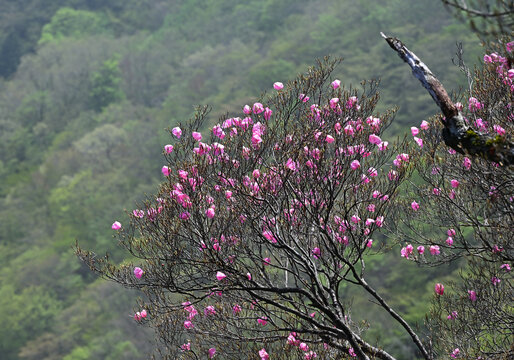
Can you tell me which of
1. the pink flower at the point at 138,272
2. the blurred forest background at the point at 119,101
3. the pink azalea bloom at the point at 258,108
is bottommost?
the pink flower at the point at 138,272

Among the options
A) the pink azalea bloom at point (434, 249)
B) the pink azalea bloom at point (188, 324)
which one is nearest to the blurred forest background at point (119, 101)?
the pink azalea bloom at point (434, 249)

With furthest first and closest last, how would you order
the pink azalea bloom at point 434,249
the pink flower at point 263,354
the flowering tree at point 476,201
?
the pink azalea bloom at point 434,249
the pink flower at point 263,354
the flowering tree at point 476,201

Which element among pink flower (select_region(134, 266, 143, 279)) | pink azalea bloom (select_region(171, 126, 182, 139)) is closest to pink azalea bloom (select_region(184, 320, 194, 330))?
pink flower (select_region(134, 266, 143, 279))

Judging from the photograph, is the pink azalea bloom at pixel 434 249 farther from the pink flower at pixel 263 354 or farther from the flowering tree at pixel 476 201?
the pink flower at pixel 263 354

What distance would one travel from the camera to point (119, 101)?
56625 millimetres

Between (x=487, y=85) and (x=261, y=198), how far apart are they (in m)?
2.65

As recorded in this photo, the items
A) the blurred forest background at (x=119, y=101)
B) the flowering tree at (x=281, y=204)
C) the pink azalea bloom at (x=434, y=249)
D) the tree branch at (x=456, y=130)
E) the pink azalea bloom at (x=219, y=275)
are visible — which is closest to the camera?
the tree branch at (x=456, y=130)

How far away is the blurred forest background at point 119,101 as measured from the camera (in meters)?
30.3

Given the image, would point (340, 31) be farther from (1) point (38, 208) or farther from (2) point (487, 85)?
(2) point (487, 85)

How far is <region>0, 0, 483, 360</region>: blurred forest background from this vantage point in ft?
99.6

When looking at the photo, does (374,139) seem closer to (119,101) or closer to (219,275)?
(219,275)

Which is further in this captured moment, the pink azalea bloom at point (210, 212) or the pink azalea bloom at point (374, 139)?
the pink azalea bloom at point (374, 139)

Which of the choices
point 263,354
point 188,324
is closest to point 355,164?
point 263,354

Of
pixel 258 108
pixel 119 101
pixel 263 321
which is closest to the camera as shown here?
pixel 258 108
